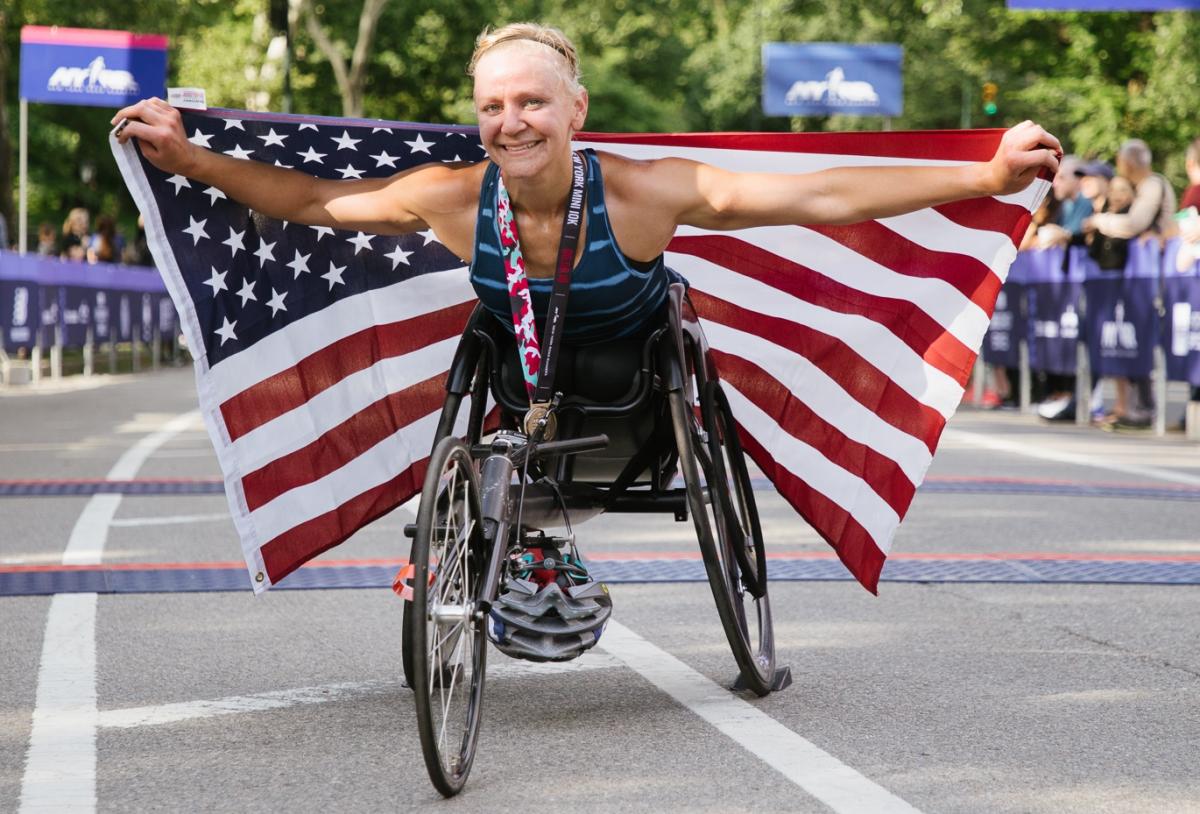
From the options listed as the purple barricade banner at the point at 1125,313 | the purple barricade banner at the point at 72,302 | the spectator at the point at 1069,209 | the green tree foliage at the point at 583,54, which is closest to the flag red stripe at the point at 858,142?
the purple barricade banner at the point at 1125,313

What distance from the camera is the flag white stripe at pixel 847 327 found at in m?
5.88

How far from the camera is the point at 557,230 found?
196 inches

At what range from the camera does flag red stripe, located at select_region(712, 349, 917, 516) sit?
19.4ft

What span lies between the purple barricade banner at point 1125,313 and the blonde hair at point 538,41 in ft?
39.3

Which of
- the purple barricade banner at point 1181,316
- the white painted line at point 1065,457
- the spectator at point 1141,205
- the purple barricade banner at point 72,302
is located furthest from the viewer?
the purple barricade banner at point 72,302

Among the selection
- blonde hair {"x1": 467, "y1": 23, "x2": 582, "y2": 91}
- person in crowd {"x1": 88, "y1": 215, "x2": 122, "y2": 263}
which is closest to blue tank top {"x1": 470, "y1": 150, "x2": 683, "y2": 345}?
blonde hair {"x1": 467, "y1": 23, "x2": 582, "y2": 91}

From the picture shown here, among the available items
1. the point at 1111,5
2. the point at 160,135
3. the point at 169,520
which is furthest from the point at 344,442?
the point at 1111,5

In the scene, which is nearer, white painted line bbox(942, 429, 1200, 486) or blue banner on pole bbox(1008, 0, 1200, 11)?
white painted line bbox(942, 429, 1200, 486)

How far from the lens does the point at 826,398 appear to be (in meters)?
6.06

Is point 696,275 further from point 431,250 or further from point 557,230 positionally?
point 557,230

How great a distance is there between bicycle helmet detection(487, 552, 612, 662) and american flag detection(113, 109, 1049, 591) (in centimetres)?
114

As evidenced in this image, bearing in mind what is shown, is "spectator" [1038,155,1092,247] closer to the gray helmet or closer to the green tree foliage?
the gray helmet

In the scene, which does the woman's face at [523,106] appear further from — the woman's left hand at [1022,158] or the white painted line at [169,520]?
the white painted line at [169,520]

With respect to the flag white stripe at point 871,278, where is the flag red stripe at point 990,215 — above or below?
above
